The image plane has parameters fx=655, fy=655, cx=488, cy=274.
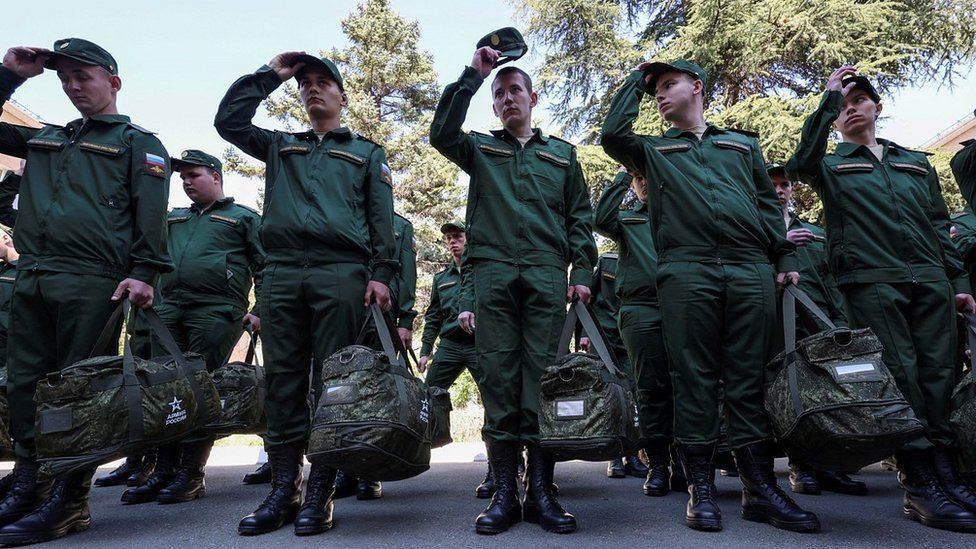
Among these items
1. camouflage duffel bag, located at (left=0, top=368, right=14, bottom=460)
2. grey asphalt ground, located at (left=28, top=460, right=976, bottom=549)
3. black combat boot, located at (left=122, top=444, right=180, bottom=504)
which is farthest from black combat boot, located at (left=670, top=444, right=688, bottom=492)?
camouflage duffel bag, located at (left=0, top=368, right=14, bottom=460)

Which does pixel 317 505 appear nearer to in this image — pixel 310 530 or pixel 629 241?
pixel 310 530

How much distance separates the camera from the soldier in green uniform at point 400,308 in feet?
13.5

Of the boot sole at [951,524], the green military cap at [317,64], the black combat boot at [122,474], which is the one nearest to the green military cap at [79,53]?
the green military cap at [317,64]

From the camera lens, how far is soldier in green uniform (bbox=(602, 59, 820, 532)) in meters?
3.07

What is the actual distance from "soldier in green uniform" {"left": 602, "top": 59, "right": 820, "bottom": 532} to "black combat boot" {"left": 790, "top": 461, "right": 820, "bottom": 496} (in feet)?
3.86

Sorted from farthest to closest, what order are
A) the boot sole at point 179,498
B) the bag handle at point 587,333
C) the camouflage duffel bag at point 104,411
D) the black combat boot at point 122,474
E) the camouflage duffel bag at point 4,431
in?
the black combat boot at point 122,474 < the boot sole at point 179,498 < the camouflage duffel bag at point 4,431 < the bag handle at point 587,333 < the camouflage duffel bag at point 104,411

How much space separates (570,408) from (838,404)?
1071 millimetres

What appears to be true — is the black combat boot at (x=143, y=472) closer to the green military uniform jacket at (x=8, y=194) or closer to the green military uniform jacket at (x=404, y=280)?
the green military uniform jacket at (x=8, y=194)

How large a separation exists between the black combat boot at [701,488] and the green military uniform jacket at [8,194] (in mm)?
4163

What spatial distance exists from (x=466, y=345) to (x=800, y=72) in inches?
432

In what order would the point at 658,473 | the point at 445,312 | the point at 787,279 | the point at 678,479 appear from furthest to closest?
the point at 445,312 → the point at 678,479 → the point at 658,473 → the point at 787,279

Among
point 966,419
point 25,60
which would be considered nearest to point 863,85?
point 966,419

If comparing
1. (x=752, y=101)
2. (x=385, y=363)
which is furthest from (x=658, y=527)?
(x=752, y=101)

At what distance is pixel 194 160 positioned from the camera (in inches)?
196
